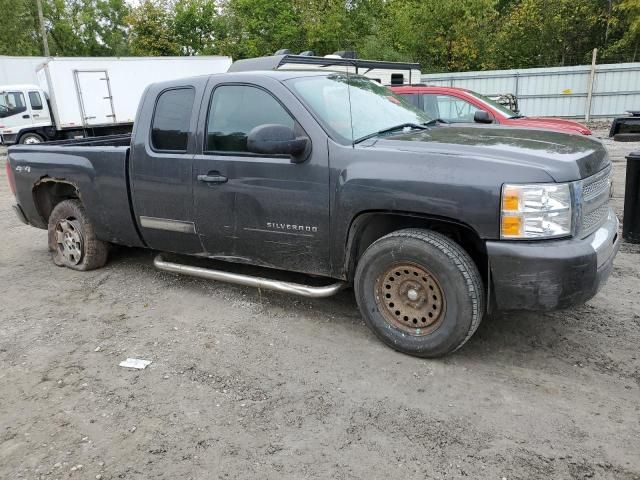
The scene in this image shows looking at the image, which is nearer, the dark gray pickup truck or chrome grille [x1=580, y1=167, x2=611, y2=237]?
the dark gray pickup truck

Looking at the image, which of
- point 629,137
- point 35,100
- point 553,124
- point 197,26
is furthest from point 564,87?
point 197,26

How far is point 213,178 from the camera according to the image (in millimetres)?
4215

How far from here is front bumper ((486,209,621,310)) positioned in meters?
3.09

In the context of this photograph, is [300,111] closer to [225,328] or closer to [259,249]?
[259,249]

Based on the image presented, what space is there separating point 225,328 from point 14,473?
1.78 metres

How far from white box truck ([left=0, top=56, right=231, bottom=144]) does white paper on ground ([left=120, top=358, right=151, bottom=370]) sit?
16646 mm

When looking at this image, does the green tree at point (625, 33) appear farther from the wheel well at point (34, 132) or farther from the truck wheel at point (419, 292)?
the truck wheel at point (419, 292)

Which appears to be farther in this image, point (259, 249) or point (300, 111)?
point (259, 249)

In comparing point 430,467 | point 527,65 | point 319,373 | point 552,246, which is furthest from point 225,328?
point 527,65

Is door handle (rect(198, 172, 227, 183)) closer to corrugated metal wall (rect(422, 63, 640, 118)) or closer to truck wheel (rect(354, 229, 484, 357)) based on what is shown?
truck wheel (rect(354, 229, 484, 357))

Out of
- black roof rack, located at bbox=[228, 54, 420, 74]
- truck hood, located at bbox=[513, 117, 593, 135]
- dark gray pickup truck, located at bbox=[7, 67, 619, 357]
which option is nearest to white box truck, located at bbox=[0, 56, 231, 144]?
black roof rack, located at bbox=[228, 54, 420, 74]

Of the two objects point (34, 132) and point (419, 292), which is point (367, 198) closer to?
point (419, 292)

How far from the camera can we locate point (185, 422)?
9.98ft

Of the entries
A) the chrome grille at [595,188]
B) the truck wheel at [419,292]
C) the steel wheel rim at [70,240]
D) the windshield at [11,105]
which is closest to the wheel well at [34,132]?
the windshield at [11,105]
